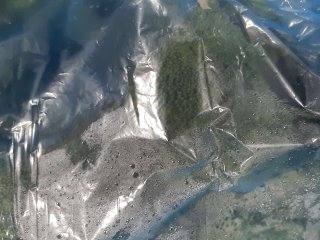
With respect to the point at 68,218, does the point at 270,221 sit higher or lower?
lower

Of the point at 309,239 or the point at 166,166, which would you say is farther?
the point at 309,239

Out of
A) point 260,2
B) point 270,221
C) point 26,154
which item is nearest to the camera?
point 26,154

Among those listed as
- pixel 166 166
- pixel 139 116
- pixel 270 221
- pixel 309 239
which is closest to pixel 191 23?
pixel 139 116

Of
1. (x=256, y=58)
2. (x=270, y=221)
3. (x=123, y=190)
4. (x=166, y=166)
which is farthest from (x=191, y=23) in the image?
(x=270, y=221)

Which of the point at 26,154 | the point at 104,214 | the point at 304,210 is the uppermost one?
the point at 26,154

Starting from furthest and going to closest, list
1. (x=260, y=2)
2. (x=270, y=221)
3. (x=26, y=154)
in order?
(x=260, y=2), (x=270, y=221), (x=26, y=154)

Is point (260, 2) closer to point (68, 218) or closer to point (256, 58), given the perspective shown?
point (256, 58)

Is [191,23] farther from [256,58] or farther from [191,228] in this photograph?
[191,228]
